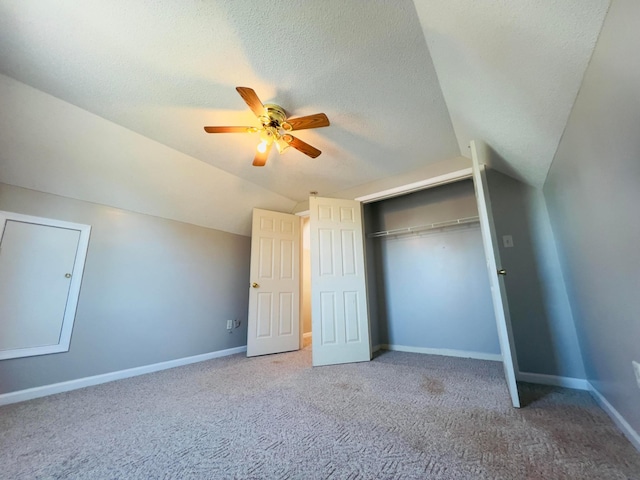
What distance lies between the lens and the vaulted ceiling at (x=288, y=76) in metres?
1.18

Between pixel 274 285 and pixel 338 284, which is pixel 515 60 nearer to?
pixel 338 284

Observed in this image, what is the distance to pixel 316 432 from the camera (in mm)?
1362

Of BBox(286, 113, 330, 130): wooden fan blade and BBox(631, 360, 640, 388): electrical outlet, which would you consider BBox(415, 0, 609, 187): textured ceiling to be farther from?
BBox(631, 360, 640, 388): electrical outlet

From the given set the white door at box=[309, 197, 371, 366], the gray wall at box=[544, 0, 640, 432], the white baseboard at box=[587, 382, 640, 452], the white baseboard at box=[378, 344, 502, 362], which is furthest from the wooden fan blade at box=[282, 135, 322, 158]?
the white baseboard at box=[378, 344, 502, 362]

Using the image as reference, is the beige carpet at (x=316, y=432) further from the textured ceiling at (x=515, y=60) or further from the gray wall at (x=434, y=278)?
the textured ceiling at (x=515, y=60)

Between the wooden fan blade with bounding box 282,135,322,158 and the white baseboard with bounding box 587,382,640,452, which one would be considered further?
the wooden fan blade with bounding box 282,135,322,158

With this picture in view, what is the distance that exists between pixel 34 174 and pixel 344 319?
3261 mm

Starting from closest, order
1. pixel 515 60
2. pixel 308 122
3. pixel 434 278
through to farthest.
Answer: pixel 515 60, pixel 308 122, pixel 434 278

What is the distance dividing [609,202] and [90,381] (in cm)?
389

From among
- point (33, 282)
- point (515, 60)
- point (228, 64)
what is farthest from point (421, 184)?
point (33, 282)

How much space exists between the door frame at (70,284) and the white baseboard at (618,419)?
3.89 metres

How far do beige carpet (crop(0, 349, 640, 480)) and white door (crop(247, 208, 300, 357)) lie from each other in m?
1.10

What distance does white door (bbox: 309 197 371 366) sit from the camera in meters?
2.83

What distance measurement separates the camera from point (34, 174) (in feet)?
6.74
